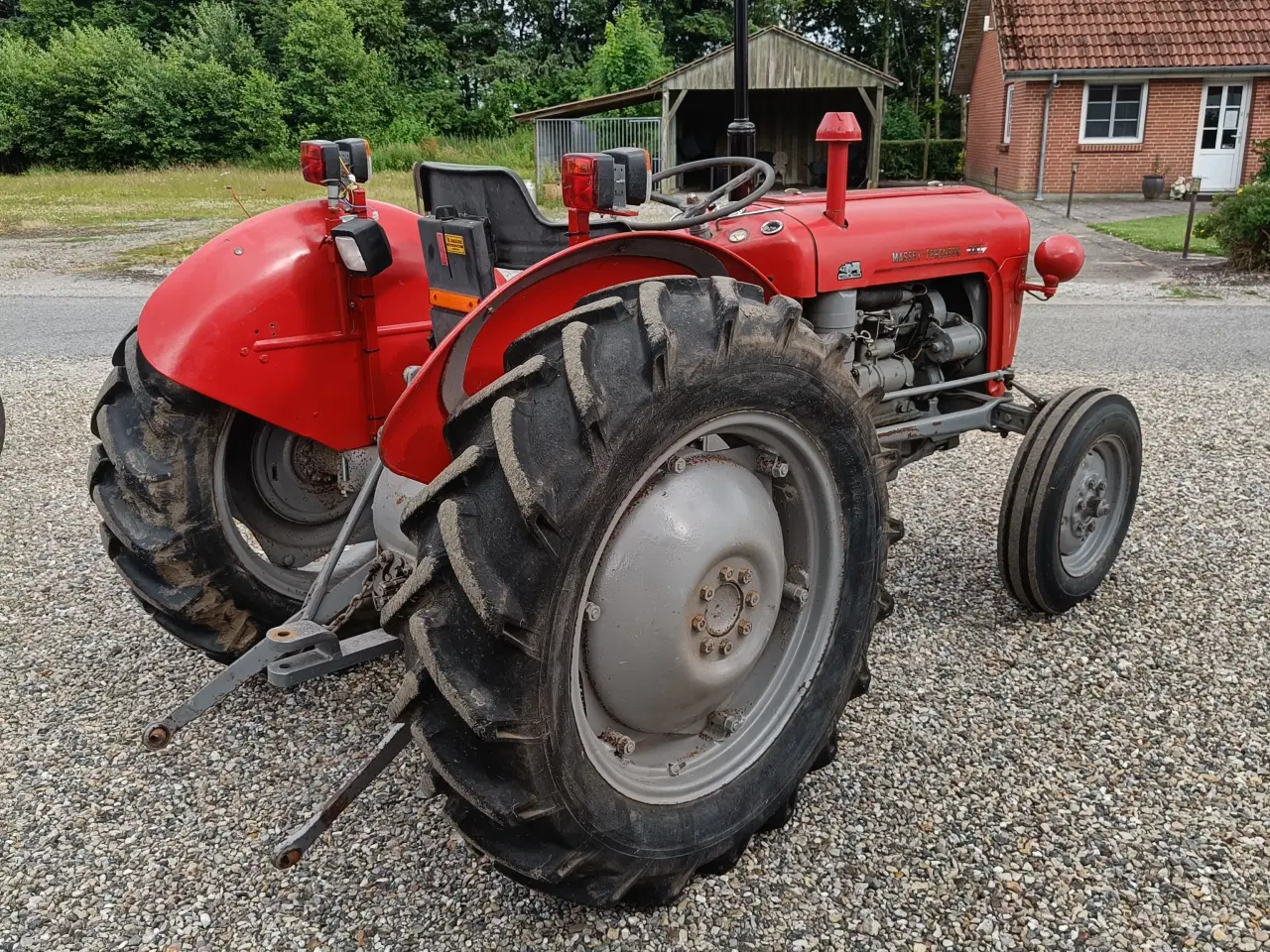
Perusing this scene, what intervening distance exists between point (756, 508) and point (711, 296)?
452 millimetres

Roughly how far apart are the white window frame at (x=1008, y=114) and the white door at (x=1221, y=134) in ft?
10.8

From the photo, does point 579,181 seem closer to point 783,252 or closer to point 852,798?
point 783,252

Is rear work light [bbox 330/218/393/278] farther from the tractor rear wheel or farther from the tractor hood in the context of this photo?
the tractor hood

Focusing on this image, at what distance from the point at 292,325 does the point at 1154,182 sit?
19.6m

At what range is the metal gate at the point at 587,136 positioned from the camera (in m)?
19.2

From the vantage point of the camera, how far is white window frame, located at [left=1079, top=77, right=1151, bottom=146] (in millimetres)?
18781

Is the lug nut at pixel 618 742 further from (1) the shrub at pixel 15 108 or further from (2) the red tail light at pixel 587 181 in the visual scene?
(1) the shrub at pixel 15 108

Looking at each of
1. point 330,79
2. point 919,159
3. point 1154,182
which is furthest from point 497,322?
point 330,79

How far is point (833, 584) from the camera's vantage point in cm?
218

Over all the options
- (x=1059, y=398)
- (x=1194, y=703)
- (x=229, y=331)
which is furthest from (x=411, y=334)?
(x=1194, y=703)

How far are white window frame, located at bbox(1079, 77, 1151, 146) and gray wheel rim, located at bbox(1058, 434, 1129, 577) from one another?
1811cm

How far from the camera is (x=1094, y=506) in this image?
11.0 ft

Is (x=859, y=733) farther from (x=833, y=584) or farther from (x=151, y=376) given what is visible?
(x=151, y=376)

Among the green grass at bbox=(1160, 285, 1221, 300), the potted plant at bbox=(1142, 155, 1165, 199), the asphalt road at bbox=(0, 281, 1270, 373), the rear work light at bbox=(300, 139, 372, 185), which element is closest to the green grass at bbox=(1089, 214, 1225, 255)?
the green grass at bbox=(1160, 285, 1221, 300)
